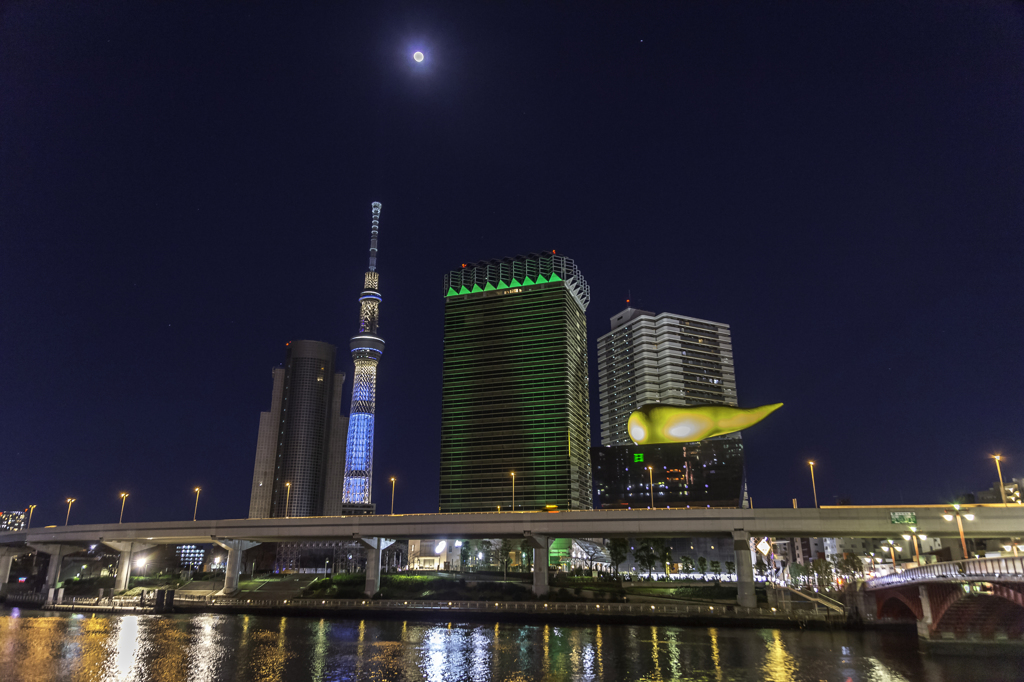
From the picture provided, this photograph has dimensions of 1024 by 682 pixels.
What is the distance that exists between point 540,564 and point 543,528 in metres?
4.98

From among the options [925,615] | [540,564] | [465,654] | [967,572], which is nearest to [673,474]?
[540,564]

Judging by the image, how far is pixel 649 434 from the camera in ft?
386

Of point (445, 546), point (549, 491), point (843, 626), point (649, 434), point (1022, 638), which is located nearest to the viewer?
point (1022, 638)

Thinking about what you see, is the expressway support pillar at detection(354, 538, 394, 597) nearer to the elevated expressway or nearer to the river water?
the elevated expressway

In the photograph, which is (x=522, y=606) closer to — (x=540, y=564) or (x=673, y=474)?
(x=540, y=564)

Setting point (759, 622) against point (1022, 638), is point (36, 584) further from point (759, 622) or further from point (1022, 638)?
point (1022, 638)

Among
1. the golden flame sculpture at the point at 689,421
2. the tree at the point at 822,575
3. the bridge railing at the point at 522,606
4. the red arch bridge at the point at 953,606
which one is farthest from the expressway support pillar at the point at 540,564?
the tree at the point at 822,575

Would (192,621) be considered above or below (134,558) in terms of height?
below

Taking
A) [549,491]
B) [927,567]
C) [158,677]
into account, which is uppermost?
[549,491]

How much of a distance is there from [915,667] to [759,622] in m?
19.3

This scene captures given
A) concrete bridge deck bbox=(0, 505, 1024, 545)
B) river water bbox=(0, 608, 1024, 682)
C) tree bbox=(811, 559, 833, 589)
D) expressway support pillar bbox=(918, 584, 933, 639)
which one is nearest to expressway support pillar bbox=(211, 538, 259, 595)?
concrete bridge deck bbox=(0, 505, 1024, 545)

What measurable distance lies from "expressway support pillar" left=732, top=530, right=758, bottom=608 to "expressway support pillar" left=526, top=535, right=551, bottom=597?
77.2 feet

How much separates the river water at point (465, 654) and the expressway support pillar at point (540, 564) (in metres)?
Result: 14.0

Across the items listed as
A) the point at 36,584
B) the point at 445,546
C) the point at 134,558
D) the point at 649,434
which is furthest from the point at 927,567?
the point at 36,584
